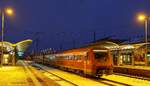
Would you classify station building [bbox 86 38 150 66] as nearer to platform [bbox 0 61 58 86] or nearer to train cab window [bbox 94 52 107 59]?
platform [bbox 0 61 58 86]

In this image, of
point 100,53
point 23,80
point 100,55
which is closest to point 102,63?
point 100,55

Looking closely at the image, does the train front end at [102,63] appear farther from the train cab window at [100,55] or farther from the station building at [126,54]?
the station building at [126,54]

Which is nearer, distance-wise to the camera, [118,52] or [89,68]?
[89,68]

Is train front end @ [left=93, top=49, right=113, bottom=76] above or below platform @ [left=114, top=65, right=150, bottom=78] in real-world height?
above

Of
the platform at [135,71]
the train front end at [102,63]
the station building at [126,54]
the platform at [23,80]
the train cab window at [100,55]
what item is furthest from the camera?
the station building at [126,54]

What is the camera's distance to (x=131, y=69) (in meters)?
37.2

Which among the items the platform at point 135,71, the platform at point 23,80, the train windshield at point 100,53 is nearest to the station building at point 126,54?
the platform at point 135,71

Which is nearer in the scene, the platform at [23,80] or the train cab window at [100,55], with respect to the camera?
the platform at [23,80]

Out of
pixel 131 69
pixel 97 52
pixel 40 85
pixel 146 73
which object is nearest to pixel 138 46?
pixel 131 69

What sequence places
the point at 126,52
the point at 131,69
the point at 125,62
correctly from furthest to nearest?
1. the point at 125,62
2. the point at 126,52
3. the point at 131,69

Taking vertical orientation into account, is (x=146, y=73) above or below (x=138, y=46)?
below

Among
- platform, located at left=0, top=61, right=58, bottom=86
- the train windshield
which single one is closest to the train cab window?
the train windshield

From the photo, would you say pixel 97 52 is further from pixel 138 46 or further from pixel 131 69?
pixel 138 46

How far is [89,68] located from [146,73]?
5.63m
